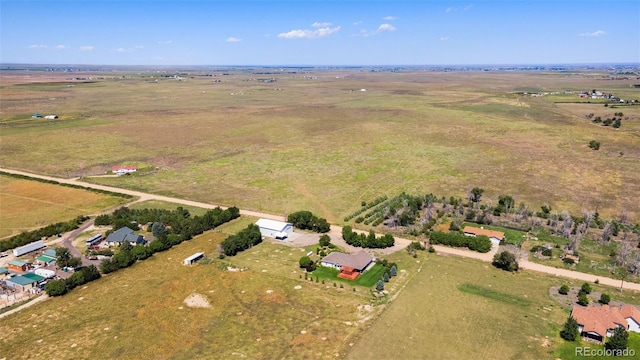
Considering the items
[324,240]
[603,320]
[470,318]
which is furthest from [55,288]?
[603,320]

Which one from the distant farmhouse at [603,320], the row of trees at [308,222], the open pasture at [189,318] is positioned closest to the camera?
the open pasture at [189,318]

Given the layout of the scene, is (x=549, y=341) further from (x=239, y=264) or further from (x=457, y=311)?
(x=239, y=264)

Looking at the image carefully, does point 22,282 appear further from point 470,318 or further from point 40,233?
point 470,318

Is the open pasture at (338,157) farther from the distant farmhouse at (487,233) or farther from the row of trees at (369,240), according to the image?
the distant farmhouse at (487,233)

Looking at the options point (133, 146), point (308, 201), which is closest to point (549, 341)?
point (308, 201)

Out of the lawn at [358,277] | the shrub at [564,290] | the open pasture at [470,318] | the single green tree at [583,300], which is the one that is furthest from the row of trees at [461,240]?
the single green tree at [583,300]
